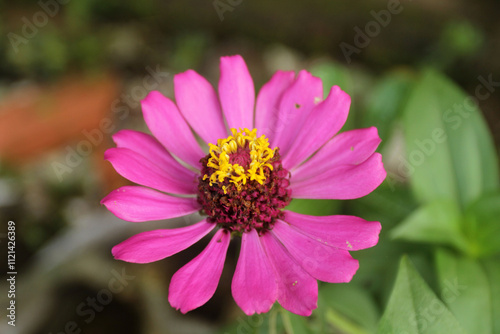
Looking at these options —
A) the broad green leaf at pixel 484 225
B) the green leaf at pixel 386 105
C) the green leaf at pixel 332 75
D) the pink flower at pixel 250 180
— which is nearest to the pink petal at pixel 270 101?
the pink flower at pixel 250 180

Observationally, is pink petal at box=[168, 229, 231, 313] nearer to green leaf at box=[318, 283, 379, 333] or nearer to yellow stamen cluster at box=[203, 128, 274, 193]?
yellow stamen cluster at box=[203, 128, 274, 193]

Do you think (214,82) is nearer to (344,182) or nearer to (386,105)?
(386,105)

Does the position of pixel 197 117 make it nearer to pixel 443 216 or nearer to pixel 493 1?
pixel 443 216

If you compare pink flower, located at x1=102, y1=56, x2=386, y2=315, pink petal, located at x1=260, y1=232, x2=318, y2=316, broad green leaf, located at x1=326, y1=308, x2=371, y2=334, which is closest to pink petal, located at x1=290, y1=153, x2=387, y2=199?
pink flower, located at x1=102, y1=56, x2=386, y2=315

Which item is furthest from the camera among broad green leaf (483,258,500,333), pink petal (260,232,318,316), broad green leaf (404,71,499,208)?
broad green leaf (404,71,499,208)

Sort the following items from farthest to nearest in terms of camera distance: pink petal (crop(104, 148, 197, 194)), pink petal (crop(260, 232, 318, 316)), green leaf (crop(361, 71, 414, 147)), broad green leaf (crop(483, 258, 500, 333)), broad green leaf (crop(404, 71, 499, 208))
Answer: green leaf (crop(361, 71, 414, 147)), broad green leaf (crop(404, 71, 499, 208)), broad green leaf (crop(483, 258, 500, 333)), pink petal (crop(104, 148, 197, 194)), pink petal (crop(260, 232, 318, 316))

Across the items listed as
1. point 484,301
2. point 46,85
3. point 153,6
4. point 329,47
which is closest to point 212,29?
point 153,6

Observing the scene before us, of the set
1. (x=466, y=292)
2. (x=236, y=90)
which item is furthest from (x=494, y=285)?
(x=236, y=90)
